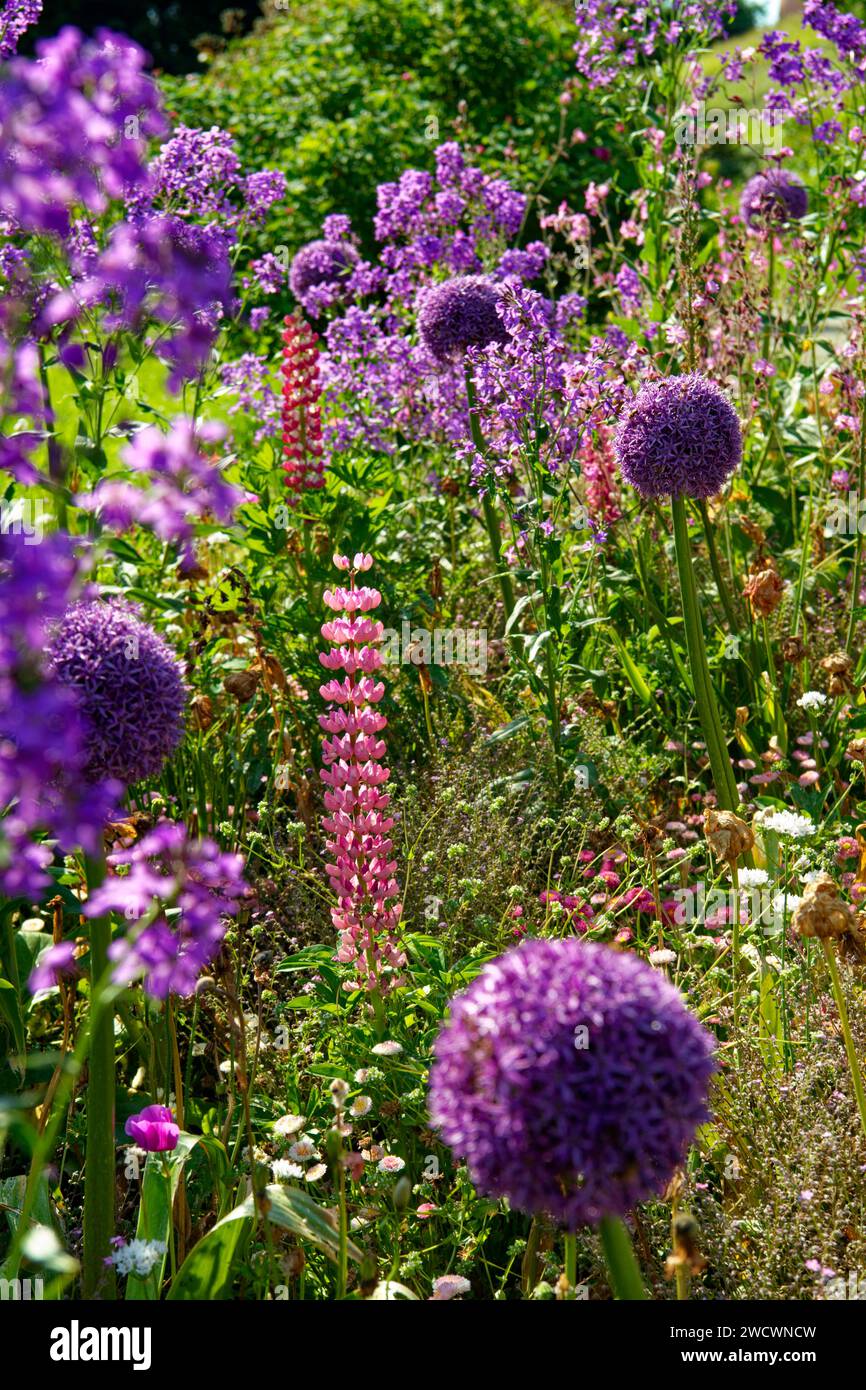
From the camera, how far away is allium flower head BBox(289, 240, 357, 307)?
5.66m

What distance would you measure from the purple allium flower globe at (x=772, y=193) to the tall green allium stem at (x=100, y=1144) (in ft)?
12.4

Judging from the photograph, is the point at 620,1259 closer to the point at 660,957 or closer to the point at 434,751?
the point at 660,957

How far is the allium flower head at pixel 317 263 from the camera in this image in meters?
5.66

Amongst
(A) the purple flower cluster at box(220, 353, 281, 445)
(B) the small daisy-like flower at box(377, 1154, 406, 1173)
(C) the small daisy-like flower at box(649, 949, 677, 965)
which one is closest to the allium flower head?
(A) the purple flower cluster at box(220, 353, 281, 445)

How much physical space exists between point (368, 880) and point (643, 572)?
175 centimetres

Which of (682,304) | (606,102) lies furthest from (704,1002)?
(606,102)

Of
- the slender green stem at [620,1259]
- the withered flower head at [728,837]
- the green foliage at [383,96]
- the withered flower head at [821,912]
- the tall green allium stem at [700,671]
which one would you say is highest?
the green foliage at [383,96]

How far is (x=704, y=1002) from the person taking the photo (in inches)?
115

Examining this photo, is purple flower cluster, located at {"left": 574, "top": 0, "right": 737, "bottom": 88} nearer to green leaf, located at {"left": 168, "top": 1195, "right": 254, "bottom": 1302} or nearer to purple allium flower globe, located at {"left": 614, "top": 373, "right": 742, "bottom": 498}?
purple allium flower globe, located at {"left": 614, "top": 373, "right": 742, "bottom": 498}

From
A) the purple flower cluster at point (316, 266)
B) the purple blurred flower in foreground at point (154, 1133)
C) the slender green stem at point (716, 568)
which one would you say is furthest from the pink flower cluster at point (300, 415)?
the purple blurred flower in foreground at point (154, 1133)

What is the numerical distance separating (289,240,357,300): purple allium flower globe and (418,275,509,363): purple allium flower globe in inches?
64.1

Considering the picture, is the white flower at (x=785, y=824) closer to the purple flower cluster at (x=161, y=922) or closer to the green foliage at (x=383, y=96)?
the purple flower cluster at (x=161, y=922)

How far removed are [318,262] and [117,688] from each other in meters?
4.00

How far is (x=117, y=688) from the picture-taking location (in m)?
2.10
